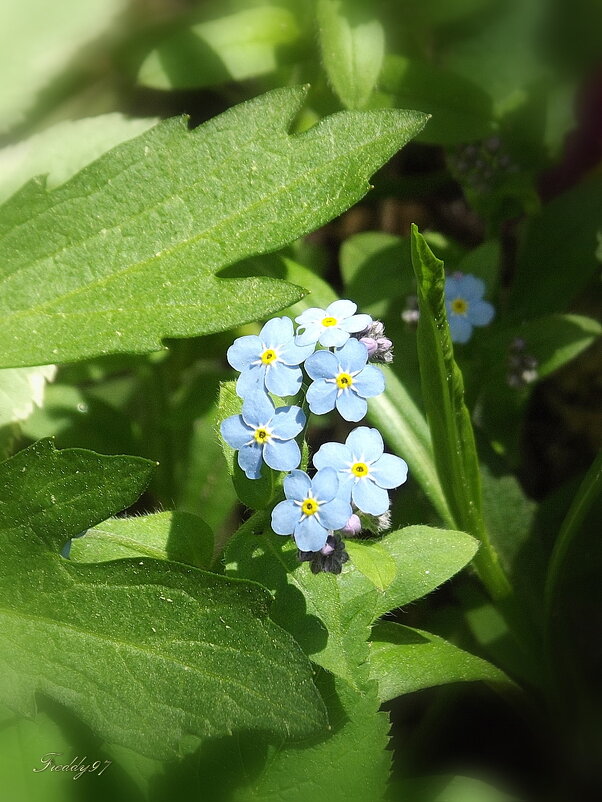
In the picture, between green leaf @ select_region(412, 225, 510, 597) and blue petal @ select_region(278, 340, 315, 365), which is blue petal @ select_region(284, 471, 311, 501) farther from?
green leaf @ select_region(412, 225, 510, 597)

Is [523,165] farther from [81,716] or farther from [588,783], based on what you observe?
[81,716]

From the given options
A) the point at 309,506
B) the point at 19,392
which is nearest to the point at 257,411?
the point at 309,506

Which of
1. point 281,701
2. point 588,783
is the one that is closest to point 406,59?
point 281,701

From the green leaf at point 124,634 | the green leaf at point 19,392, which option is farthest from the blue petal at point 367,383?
the green leaf at point 19,392

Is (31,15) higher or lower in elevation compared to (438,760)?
higher

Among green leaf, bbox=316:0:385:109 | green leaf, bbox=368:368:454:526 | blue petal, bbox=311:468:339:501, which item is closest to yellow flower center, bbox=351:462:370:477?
blue petal, bbox=311:468:339:501

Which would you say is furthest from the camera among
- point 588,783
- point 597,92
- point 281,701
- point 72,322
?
point 597,92
